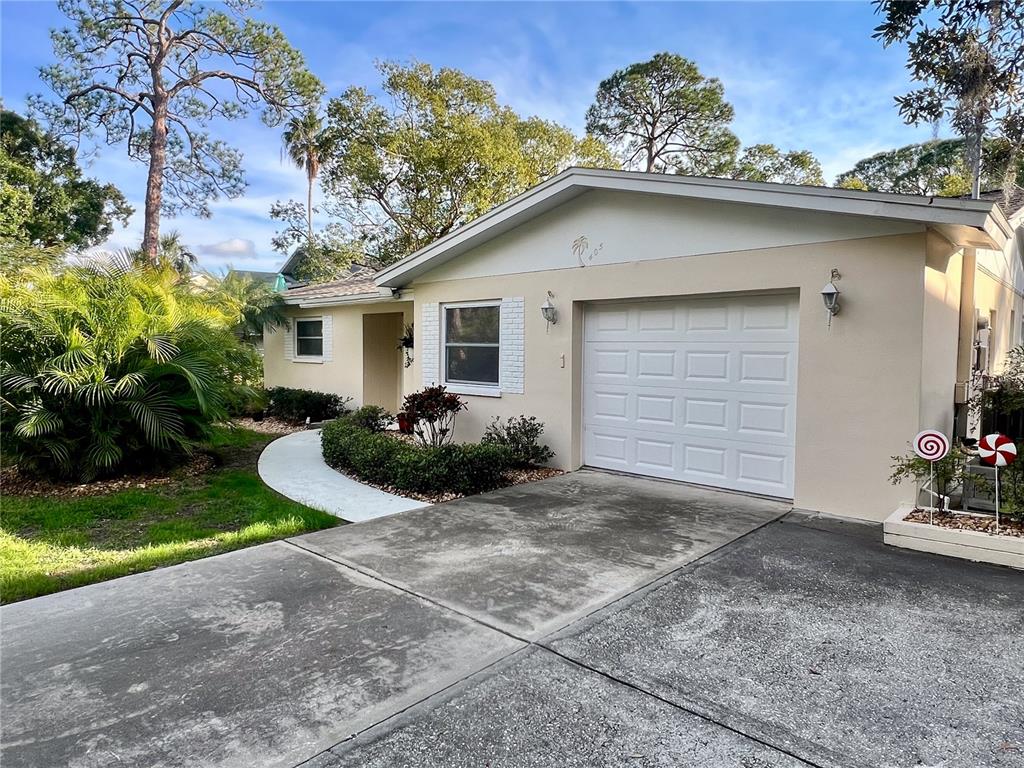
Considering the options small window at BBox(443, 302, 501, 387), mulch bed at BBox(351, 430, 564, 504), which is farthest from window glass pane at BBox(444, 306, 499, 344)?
mulch bed at BBox(351, 430, 564, 504)

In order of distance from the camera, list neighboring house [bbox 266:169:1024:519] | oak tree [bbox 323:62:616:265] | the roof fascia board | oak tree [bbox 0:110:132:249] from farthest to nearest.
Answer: oak tree [bbox 0:110:132:249], oak tree [bbox 323:62:616:265], the roof fascia board, neighboring house [bbox 266:169:1024:519]

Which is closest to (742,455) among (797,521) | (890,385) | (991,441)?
(797,521)

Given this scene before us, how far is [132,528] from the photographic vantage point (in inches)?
231

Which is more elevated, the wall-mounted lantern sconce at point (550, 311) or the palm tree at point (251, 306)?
the palm tree at point (251, 306)

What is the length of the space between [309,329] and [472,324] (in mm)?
7233

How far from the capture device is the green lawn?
184 inches

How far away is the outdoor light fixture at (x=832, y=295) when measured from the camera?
580 centimetres

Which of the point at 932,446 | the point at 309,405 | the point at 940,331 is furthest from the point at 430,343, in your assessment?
the point at 932,446

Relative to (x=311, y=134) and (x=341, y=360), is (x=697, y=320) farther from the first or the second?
(x=311, y=134)

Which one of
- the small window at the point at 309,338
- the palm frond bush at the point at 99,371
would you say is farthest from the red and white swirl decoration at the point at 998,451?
the small window at the point at 309,338

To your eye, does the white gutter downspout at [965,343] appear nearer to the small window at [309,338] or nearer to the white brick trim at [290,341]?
the small window at [309,338]

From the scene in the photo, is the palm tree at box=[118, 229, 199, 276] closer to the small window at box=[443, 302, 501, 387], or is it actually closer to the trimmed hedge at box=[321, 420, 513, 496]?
the trimmed hedge at box=[321, 420, 513, 496]

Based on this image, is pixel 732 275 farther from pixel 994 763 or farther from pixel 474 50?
pixel 474 50

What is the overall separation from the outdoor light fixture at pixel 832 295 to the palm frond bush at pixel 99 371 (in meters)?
7.42
